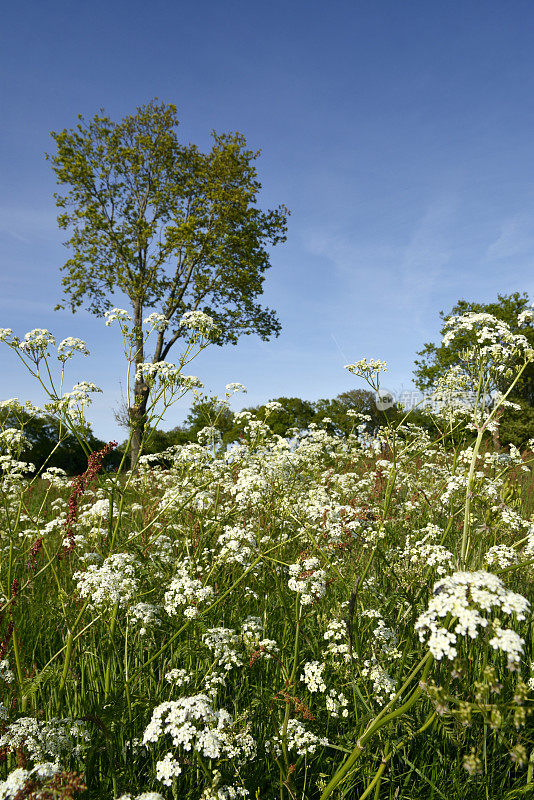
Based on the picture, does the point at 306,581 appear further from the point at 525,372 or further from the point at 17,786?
the point at 525,372

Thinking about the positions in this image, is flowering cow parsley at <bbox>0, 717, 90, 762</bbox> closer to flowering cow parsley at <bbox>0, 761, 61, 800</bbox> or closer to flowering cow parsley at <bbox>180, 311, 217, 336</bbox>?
flowering cow parsley at <bbox>0, 761, 61, 800</bbox>

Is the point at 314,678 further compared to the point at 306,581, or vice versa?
the point at 306,581

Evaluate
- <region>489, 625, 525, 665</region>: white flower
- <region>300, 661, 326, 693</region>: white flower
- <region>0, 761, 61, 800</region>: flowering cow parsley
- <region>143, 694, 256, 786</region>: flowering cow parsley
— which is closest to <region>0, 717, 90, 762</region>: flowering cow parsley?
<region>0, 761, 61, 800</region>: flowering cow parsley

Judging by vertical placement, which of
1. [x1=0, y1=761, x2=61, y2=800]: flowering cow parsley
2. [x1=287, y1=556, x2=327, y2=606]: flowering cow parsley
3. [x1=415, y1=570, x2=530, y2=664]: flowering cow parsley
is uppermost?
[x1=415, y1=570, x2=530, y2=664]: flowering cow parsley

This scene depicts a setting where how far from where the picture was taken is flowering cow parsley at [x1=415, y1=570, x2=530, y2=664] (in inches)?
75.0

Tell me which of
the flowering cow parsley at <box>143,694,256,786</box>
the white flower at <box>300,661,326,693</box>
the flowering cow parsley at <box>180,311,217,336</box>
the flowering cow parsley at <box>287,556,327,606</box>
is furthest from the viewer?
the flowering cow parsley at <box>180,311,217,336</box>

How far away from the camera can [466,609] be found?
2.05 meters

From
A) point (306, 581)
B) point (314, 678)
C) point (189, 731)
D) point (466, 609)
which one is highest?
point (466, 609)

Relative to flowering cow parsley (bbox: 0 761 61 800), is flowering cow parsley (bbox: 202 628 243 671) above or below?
above

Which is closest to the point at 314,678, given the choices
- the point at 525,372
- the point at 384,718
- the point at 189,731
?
the point at 189,731

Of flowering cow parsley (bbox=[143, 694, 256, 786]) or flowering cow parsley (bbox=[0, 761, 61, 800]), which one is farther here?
flowering cow parsley (bbox=[143, 694, 256, 786])

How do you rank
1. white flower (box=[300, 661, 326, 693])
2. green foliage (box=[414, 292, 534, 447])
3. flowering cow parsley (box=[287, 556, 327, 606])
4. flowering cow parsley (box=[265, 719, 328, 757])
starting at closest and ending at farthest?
flowering cow parsley (box=[265, 719, 328, 757])
white flower (box=[300, 661, 326, 693])
flowering cow parsley (box=[287, 556, 327, 606])
green foliage (box=[414, 292, 534, 447])

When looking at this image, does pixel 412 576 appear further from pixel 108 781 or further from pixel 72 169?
pixel 72 169

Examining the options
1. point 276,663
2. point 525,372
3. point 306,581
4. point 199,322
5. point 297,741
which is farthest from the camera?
point 525,372
